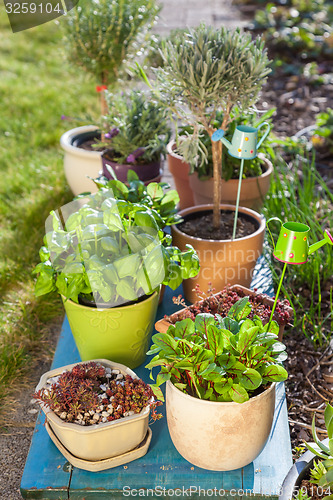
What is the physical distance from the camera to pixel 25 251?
2.68 m

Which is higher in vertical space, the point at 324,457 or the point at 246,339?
the point at 246,339

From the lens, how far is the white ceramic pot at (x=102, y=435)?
58.2 inches

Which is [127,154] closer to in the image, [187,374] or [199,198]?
[199,198]

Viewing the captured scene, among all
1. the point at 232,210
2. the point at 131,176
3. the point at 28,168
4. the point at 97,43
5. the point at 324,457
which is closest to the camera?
the point at 324,457

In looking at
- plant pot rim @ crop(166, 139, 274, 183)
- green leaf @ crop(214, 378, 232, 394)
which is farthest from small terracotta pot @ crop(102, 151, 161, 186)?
green leaf @ crop(214, 378, 232, 394)

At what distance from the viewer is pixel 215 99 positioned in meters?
1.94

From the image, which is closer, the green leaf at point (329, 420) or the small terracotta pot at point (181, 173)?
the green leaf at point (329, 420)

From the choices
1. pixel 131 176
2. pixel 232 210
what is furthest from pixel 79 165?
pixel 232 210

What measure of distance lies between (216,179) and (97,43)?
1.11m

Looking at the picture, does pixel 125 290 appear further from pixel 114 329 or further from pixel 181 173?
pixel 181 173

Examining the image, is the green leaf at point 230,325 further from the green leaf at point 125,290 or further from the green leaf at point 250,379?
the green leaf at point 125,290

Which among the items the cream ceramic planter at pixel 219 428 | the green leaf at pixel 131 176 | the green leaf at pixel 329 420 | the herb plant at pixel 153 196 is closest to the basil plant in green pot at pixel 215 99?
the herb plant at pixel 153 196

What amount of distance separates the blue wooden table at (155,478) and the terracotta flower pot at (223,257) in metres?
0.66

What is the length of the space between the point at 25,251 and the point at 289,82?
2.91 meters
